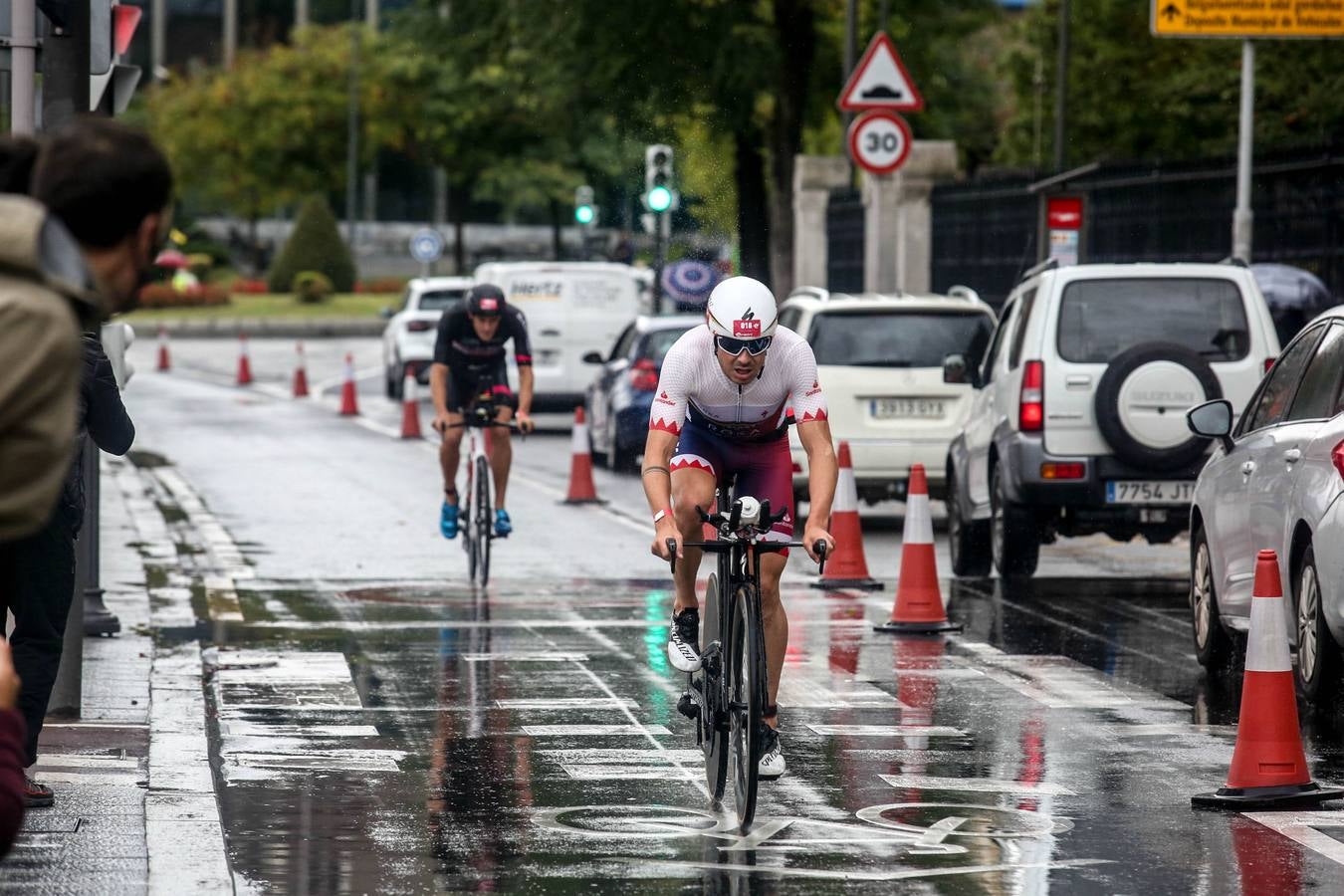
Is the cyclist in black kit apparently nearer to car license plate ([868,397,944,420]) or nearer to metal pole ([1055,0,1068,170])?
car license plate ([868,397,944,420])

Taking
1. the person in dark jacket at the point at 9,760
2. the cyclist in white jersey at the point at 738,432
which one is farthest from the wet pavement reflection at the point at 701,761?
the person in dark jacket at the point at 9,760

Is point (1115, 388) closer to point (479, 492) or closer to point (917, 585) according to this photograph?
point (917, 585)

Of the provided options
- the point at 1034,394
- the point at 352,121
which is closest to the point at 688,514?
the point at 1034,394

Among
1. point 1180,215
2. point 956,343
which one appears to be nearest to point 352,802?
point 956,343

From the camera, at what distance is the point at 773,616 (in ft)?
26.8

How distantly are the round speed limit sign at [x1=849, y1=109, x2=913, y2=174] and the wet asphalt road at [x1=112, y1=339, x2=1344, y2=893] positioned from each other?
7.88 m

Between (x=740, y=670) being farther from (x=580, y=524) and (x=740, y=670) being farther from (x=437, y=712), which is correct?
(x=580, y=524)

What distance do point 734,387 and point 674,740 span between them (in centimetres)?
168

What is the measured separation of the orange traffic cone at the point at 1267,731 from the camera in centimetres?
785

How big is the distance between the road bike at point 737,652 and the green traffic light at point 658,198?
24.1m

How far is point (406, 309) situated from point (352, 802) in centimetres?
2747

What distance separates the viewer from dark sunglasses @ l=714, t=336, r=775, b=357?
7.83 metres

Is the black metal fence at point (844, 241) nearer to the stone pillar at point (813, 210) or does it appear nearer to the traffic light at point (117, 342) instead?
the stone pillar at point (813, 210)

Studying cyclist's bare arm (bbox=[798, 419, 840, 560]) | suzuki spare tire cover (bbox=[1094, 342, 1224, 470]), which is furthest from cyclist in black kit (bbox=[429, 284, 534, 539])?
cyclist's bare arm (bbox=[798, 419, 840, 560])
